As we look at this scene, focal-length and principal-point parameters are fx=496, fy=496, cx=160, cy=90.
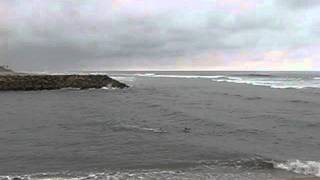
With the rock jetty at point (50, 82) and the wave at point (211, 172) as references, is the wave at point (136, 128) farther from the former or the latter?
the rock jetty at point (50, 82)

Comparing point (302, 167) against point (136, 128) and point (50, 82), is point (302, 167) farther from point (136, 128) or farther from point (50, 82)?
point (50, 82)

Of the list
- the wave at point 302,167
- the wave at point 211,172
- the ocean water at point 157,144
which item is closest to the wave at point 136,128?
the ocean water at point 157,144

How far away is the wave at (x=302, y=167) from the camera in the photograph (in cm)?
1739

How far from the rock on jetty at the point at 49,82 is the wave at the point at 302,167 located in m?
50.9

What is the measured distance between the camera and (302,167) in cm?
1786

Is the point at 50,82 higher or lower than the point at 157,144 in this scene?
higher

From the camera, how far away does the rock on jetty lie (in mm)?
64500

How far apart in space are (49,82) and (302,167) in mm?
53526

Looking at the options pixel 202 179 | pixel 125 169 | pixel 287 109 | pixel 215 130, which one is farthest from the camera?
pixel 287 109

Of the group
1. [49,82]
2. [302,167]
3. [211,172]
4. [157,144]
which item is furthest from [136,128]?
[49,82]

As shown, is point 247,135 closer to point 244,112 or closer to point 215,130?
point 215,130

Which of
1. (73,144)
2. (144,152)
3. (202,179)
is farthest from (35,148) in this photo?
(202,179)

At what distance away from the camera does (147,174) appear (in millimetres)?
16953

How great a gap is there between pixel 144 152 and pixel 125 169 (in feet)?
10.6
